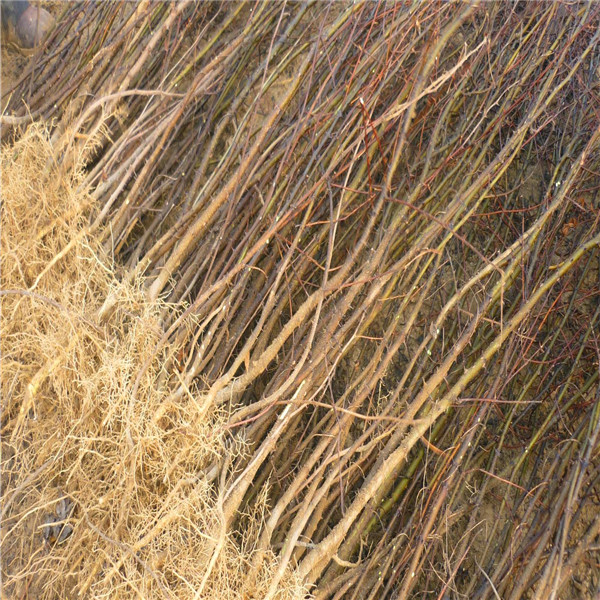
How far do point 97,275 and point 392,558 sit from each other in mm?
1174

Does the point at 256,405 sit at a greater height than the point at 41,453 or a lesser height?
greater

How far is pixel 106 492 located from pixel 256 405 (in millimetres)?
444

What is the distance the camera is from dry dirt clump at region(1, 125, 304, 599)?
173cm

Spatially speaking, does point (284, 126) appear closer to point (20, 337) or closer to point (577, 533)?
point (20, 337)

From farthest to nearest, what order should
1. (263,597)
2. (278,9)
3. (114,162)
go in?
1. (278,9)
2. (114,162)
3. (263,597)

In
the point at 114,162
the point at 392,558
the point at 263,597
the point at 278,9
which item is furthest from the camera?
the point at 278,9

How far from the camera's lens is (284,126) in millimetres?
2303

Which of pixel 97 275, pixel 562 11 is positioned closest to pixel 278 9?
pixel 562 11

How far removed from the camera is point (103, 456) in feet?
5.88

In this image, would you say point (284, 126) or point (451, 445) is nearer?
point (451, 445)

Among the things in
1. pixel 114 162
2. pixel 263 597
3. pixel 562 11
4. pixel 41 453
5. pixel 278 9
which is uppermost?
pixel 562 11

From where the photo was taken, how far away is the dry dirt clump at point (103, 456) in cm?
173

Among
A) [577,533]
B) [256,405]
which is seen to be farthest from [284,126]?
[577,533]

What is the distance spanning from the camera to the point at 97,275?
2.10 meters
